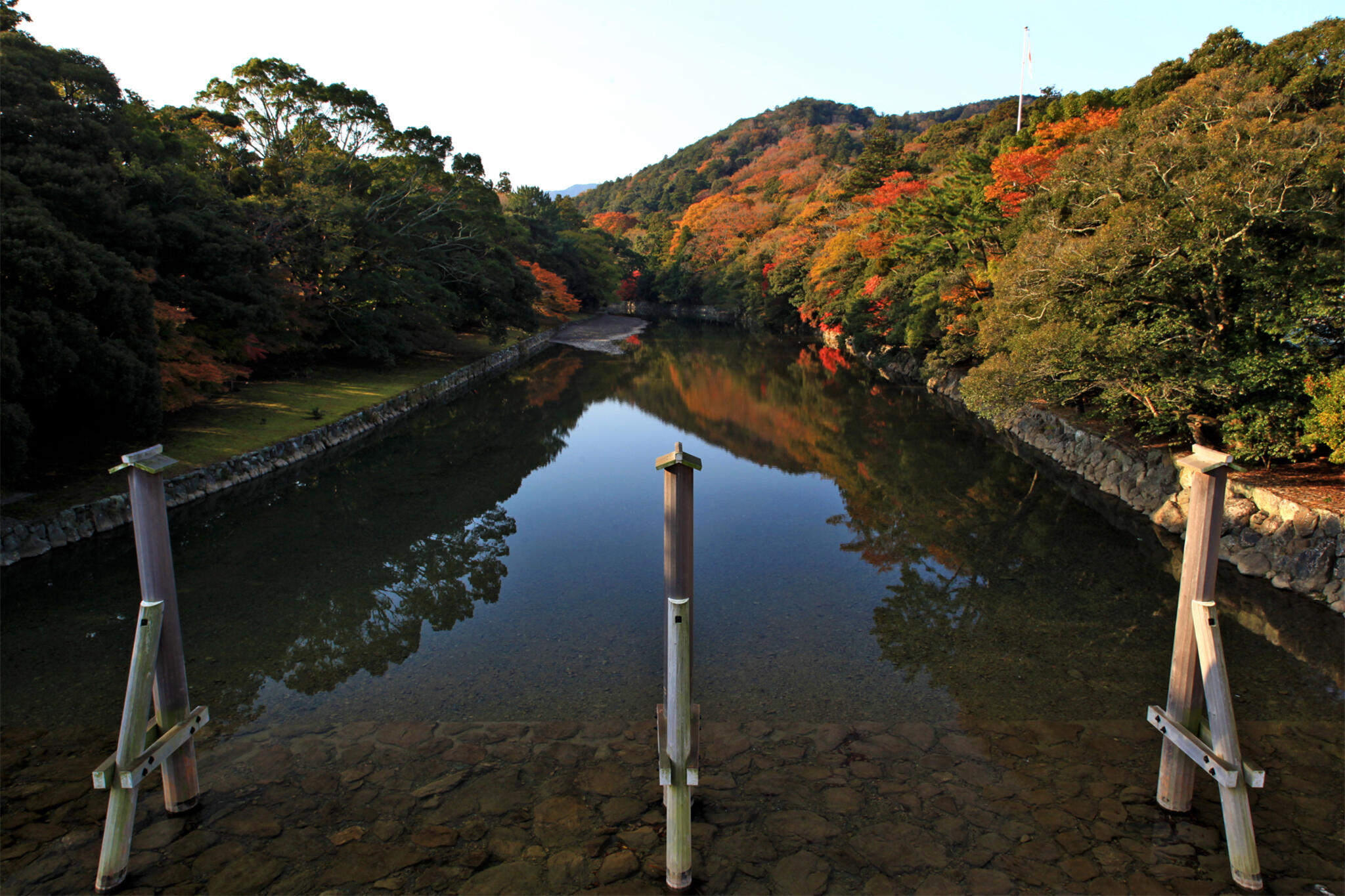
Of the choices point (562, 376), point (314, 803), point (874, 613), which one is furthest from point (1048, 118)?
point (314, 803)

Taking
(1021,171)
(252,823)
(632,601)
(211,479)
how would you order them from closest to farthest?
1. (252,823)
2. (632,601)
3. (211,479)
4. (1021,171)

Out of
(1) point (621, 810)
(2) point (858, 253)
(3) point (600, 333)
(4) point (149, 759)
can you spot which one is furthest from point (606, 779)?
(3) point (600, 333)

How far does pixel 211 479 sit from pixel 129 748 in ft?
31.9

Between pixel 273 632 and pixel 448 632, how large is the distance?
1.74 m

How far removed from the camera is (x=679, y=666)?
410 centimetres

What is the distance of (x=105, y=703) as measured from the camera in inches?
242

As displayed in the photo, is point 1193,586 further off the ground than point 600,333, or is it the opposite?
point 600,333

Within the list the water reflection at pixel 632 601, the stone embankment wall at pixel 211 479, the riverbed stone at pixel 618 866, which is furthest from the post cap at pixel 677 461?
the stone embankment wall at pixel 211 479

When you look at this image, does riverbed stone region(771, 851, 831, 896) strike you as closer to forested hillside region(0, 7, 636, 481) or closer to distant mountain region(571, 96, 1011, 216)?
forested hillside region(0, 7, 636, 481)

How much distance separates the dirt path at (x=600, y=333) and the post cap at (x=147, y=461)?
109ft

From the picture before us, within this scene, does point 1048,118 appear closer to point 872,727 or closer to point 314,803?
point 872,727

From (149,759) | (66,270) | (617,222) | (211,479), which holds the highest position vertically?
(617,222)

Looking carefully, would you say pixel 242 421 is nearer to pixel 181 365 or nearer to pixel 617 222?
pixel 181 365

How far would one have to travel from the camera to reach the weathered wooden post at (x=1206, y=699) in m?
3.95
